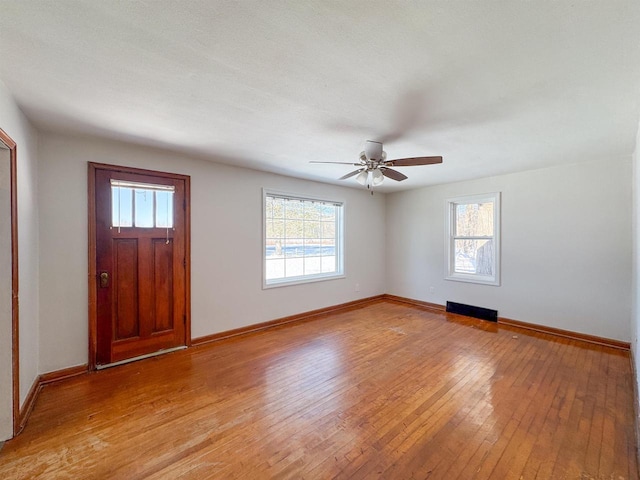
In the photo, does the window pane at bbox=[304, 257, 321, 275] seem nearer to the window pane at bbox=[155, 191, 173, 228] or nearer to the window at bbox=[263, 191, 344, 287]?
the window at bbox=[263, 191, 344, 287]

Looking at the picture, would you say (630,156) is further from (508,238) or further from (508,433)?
(508,433)

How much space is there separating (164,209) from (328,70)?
8.49ft

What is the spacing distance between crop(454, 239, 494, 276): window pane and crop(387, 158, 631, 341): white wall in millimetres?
246

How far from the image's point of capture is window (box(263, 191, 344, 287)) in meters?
4.46

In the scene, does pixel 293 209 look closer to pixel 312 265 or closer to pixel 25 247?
pixel 312 265

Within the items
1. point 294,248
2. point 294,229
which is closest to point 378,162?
point 294,229

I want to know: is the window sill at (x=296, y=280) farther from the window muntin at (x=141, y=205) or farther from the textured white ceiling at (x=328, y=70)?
the textured white ceiling at (x=328, y=70)

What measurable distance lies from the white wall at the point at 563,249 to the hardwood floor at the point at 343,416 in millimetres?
624

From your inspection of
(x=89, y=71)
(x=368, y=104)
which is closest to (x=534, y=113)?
(x=368, y=104)

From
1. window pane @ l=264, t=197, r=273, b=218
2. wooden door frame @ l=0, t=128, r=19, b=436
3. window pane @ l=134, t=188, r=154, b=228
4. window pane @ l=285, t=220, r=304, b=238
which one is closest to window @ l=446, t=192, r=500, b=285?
window pane @ l=285, t=220, r=304, b=238

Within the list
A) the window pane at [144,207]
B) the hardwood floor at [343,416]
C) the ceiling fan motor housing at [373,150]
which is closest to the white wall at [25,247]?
the hardwood floor at [343,416]

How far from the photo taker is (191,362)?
3104 millimetres

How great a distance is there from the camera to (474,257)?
16.3ft

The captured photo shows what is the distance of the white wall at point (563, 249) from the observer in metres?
3.53
